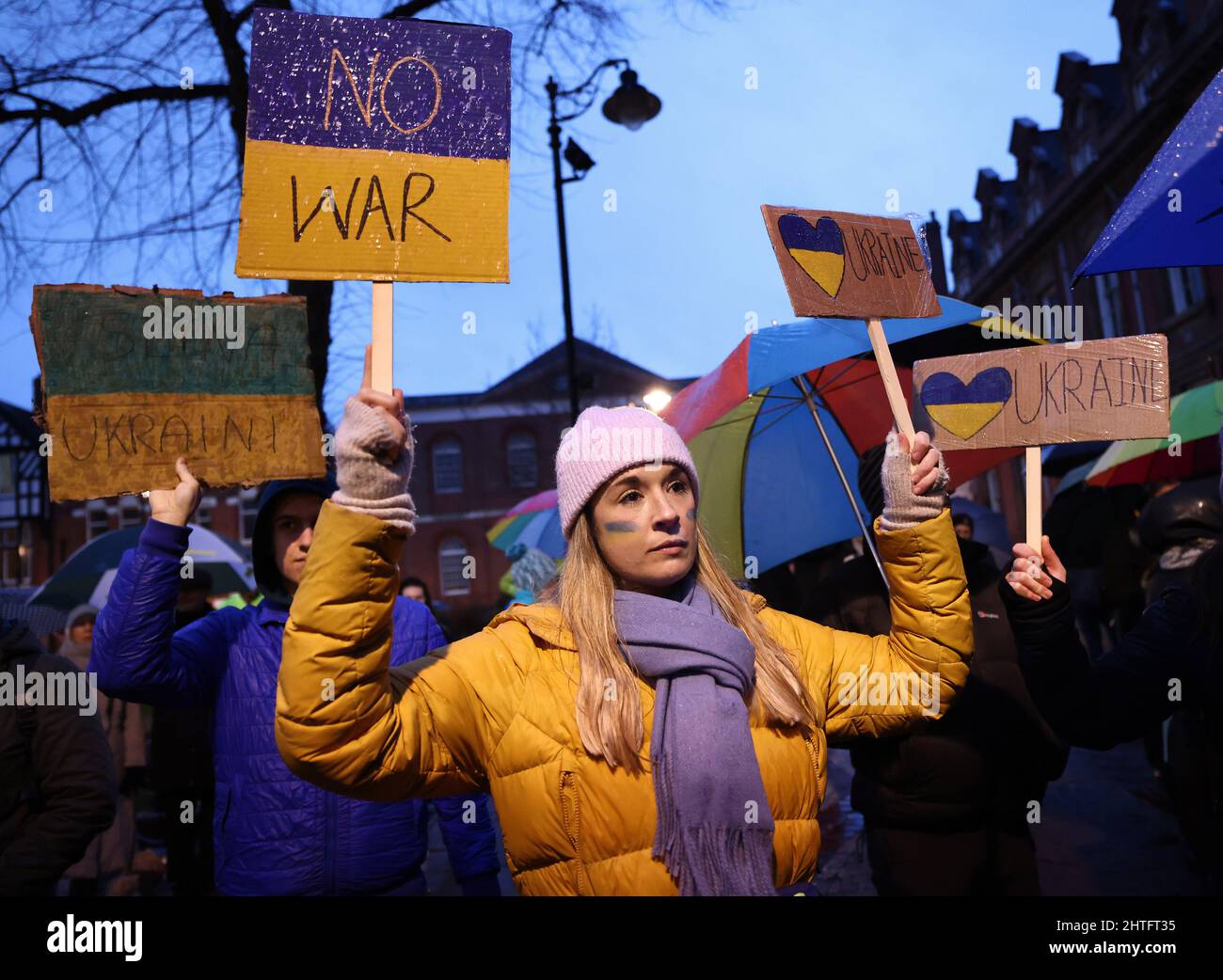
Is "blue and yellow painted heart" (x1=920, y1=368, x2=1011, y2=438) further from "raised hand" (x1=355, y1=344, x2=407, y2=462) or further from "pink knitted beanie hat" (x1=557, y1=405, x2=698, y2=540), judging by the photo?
"raised hand" (x1=355, y1=344, x2=407, y2=462)

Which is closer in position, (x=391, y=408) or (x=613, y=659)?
(x=391, y=408)

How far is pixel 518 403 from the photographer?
45.5m

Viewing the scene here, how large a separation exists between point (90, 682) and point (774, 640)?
1.70 m

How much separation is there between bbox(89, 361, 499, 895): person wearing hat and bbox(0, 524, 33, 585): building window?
156ft

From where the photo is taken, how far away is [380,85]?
210 cm

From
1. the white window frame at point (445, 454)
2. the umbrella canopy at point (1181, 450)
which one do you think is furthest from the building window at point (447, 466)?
the umbrella canopy at point (1181, 450)

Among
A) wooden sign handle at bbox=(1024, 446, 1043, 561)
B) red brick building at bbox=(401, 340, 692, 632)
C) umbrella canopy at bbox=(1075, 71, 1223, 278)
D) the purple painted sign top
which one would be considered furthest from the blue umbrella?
red brick building at bbox=(401, 340, 692, 632)

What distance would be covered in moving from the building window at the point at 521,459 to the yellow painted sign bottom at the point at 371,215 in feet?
144

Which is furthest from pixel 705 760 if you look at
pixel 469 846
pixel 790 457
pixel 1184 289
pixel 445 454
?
pixel 445 454

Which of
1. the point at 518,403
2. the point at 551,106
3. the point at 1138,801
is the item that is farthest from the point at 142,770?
the point at 518,403

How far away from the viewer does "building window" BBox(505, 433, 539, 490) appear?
4588cm

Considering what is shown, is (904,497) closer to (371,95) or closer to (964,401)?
(964,401)

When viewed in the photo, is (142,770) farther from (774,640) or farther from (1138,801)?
(1138,801)

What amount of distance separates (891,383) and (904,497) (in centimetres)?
35
